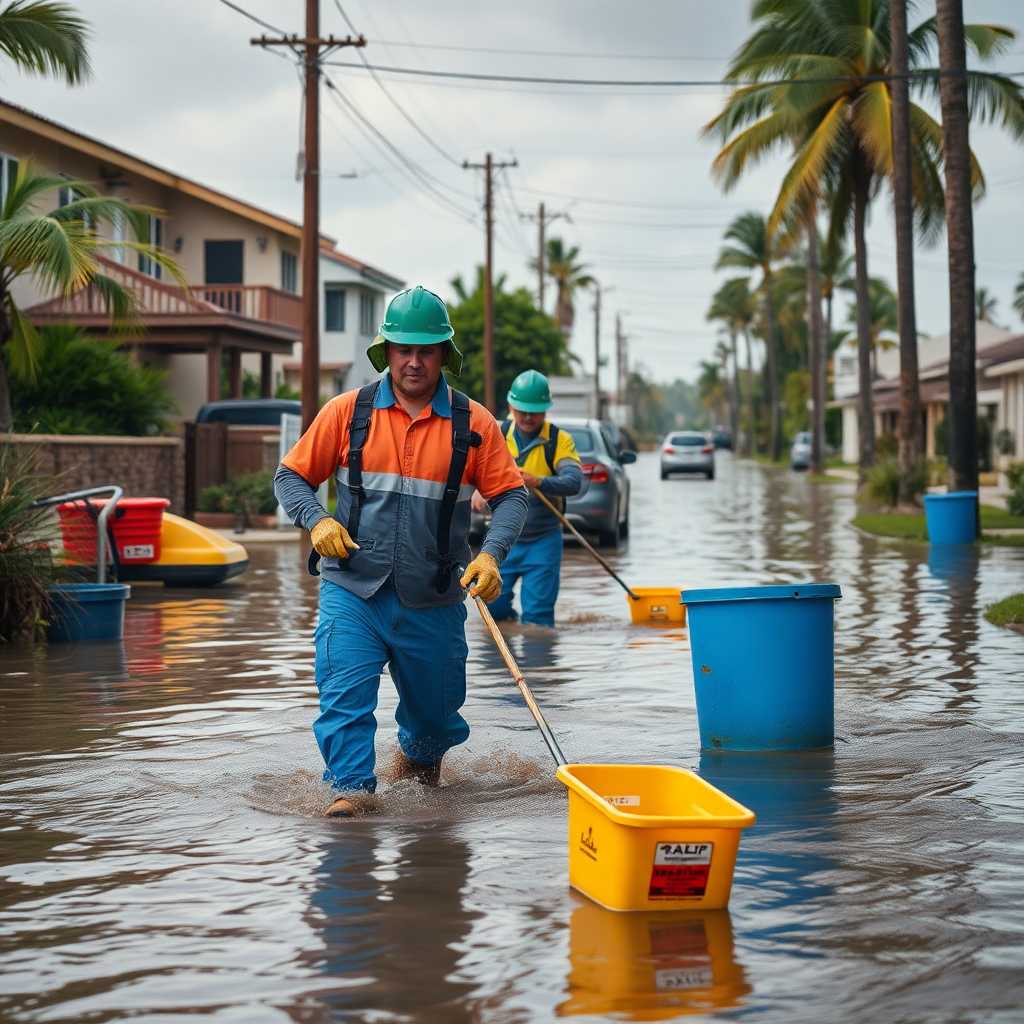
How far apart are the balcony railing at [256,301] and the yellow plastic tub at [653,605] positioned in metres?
23.9

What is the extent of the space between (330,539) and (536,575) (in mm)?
6108

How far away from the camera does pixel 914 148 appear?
35031 millimetres

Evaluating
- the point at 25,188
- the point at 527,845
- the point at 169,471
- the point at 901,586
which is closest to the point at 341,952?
the point at 527,845

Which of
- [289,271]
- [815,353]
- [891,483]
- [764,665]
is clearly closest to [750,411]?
[815,353]

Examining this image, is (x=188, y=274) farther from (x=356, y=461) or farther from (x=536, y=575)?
(x=356, y=461)

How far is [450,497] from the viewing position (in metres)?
7.04

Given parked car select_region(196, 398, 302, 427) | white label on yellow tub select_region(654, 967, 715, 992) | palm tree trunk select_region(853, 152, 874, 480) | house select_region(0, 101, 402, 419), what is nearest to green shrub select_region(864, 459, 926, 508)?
palm tree trunk select_region(853, 152, 874, 480)

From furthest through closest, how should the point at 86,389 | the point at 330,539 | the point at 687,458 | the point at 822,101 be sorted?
the point at 687,458
the point at 822,101
the point at 86,389
the point at 330,539

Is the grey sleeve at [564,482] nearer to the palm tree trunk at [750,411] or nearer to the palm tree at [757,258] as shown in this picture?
the palm tree at [757,258]

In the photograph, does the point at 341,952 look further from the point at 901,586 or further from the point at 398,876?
the point at 901,586

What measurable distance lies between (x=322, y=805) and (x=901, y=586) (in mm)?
11217

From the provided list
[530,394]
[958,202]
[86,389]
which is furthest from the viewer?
[86,389]

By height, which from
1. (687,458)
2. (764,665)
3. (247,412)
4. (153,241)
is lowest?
(764,665)

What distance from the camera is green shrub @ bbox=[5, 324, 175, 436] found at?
27.5 metres
